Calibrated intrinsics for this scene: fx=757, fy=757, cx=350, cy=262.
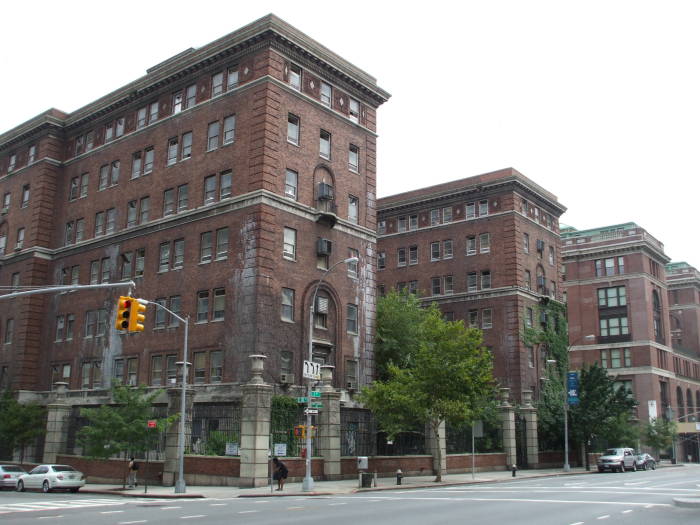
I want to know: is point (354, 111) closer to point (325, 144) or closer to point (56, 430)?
point (325, 144)

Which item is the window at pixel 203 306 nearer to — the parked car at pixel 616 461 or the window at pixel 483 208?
the parked car at pixel 616 461

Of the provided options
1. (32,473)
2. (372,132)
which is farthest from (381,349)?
(32,473)

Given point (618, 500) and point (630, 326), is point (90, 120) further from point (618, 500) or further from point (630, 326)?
point (630, 326)

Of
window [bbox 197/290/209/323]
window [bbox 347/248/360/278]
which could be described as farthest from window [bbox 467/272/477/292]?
window [bbox 197/290/209/323]

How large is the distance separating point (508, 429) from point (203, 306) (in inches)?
1037

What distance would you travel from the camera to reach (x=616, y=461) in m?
59.0

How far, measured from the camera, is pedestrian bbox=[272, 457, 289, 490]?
35.5 meters

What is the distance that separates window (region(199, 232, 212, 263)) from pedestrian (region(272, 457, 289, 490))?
15.7m

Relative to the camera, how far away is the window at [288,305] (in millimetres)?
45438

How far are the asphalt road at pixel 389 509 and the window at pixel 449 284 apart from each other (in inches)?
1576

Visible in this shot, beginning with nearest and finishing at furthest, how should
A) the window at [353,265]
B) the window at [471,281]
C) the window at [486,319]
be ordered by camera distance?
the window at [353,265] < the window at [486,319] < the window at [471,281]

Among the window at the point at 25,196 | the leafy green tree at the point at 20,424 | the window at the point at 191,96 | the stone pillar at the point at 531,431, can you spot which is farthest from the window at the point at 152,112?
the stone pillar at the point at 531,431

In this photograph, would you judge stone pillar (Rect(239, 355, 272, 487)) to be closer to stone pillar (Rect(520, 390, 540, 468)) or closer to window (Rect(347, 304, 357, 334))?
window (Rect(347, 304, 357, 334))

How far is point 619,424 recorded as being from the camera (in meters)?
67.0
